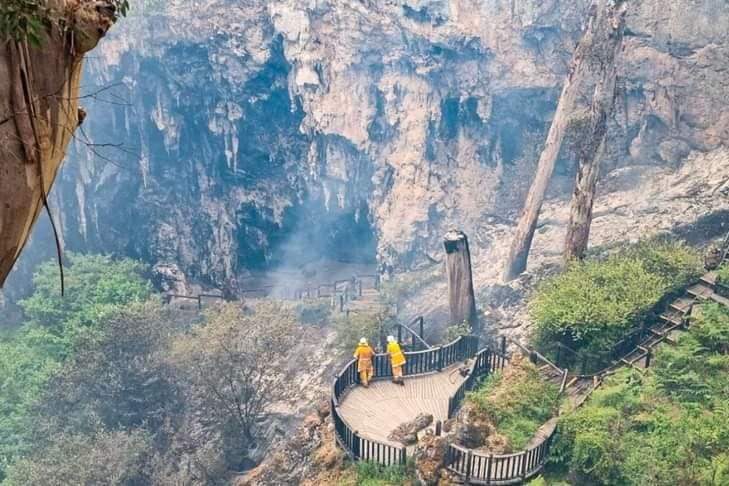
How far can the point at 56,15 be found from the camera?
3150 mm

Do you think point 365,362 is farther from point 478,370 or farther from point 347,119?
point 347,119

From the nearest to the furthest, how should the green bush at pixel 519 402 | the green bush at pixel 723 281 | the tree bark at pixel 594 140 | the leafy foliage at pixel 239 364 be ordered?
the green bush at pixel 519 402
the green bush at pixel 723 281
the tree bark at pixel 594 140
the leafy foliage at pixel 239 364

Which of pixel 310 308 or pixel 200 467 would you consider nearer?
pixel 200 467

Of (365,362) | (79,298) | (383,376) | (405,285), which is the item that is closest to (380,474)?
(365,362)

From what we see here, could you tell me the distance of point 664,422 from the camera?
974 centimetres

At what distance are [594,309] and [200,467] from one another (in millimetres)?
10619

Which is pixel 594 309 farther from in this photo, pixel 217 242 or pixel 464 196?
pixel 217 242

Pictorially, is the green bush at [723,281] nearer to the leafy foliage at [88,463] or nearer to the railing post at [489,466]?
the railing post at [489,466]

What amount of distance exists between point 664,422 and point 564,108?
1067 cm

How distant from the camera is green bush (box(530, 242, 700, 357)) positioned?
12414mm

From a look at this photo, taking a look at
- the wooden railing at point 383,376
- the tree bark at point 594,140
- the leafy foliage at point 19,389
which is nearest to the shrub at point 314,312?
the leafy foliage at point 19,389

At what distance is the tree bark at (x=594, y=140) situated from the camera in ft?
53.3

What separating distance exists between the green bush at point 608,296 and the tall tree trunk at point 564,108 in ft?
15.0

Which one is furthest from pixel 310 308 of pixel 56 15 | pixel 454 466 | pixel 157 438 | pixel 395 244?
pixel 56 15
